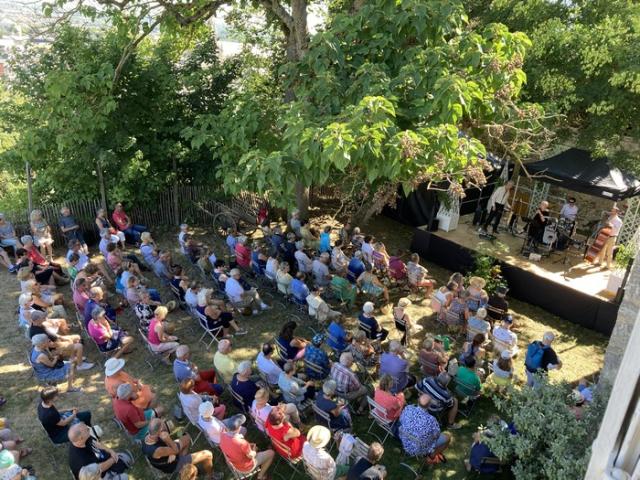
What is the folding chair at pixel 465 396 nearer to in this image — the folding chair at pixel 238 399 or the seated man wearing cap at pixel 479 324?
the seated man wearing cap at pixel 479 324

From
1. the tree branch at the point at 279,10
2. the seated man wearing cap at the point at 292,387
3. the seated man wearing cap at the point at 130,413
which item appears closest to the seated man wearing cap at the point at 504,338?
the seated man wearing cap at the point at 292,387

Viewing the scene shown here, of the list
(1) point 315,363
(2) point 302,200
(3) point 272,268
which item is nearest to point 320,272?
(3) point 272,268

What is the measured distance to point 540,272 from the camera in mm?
10570

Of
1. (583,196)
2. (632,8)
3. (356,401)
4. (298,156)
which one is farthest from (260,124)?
(583,196)

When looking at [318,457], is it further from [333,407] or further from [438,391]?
[438,391]

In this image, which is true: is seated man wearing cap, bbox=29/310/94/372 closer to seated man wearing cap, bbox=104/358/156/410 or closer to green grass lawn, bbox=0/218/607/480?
green grass lawn, bbox=0/218/607/480

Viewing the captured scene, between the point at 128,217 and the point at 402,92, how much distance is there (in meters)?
7.49

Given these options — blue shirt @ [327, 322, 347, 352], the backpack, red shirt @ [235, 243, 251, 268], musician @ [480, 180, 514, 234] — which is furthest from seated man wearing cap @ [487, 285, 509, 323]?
red shirt @ [235, 243, 251, 268]

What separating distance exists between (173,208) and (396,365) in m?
8.26

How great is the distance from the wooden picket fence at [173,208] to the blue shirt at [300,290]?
200 inches

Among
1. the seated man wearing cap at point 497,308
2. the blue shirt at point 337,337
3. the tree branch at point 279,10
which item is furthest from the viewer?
the tree branch at point 279,10

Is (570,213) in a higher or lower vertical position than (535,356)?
higher

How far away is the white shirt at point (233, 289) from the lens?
879 cm

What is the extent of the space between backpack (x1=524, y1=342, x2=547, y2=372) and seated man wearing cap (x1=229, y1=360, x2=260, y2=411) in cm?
393
